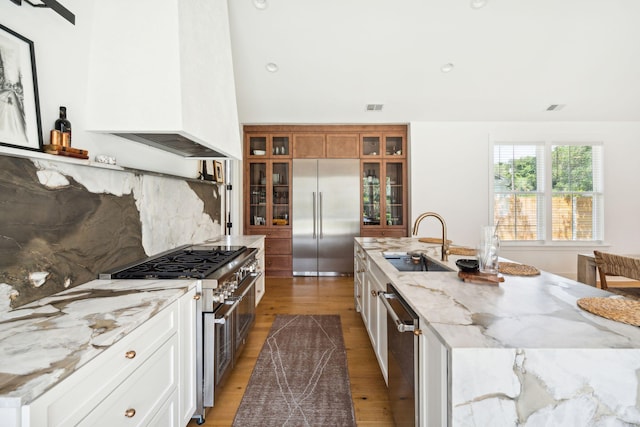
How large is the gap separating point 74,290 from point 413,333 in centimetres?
160

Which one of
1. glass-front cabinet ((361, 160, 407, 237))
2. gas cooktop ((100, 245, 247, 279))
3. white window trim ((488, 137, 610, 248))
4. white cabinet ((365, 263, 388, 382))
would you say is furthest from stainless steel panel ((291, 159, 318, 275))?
white window trim ((488, 137, 610, 248))

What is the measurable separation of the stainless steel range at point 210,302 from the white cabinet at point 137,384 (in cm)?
6

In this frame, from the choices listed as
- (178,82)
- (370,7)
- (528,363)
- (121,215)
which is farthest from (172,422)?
(370,7)

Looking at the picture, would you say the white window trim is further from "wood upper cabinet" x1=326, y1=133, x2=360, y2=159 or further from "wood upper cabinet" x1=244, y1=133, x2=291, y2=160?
"wood upper cabinet" x1=244, y1=133, x2=291, y2=160

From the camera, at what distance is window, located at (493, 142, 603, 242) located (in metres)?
4.92

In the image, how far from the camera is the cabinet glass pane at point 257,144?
16.9ft

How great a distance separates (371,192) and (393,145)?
934 millimetres

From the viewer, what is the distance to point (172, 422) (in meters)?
1.34

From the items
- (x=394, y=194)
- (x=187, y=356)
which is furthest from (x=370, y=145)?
(x=187, y=356)

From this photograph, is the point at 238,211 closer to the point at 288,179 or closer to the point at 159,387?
the point at 288,179

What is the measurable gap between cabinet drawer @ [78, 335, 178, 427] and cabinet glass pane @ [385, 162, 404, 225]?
14.1 ft

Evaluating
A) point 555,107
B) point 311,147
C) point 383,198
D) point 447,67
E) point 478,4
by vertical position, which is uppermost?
point 478,4

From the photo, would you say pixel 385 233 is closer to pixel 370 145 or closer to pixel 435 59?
pixel 370 145

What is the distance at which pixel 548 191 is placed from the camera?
4.91m
